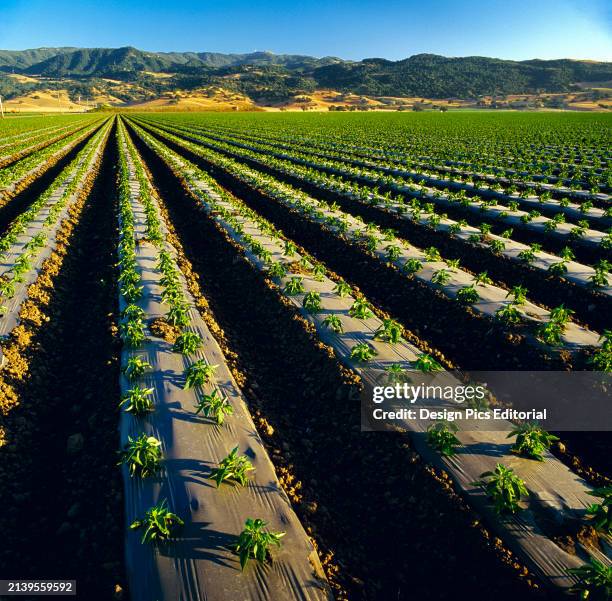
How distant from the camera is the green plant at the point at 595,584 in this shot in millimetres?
3408

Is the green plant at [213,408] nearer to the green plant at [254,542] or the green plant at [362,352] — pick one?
the green plant at [254,542]

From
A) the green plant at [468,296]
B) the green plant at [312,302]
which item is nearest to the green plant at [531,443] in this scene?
the green plant at [468,296]

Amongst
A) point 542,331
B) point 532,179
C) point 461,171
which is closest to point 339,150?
point 461,171

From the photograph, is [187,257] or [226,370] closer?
[226,370]

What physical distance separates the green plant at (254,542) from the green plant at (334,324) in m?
4.38

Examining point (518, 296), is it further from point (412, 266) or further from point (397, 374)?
point (397, 374)

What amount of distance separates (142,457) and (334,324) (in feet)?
14.0

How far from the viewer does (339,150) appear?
121ft

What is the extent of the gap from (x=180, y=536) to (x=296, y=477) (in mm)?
1761

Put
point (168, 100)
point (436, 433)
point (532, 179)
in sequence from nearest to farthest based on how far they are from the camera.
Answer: point (436, 433)
point (532, 179)
point (168, 100)

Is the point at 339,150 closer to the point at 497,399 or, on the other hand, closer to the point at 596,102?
the point at 497,399

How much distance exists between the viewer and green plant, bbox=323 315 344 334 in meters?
7.78

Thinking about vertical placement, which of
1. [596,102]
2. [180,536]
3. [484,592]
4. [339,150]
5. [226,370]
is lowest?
[484,592]

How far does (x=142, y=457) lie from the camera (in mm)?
4723
